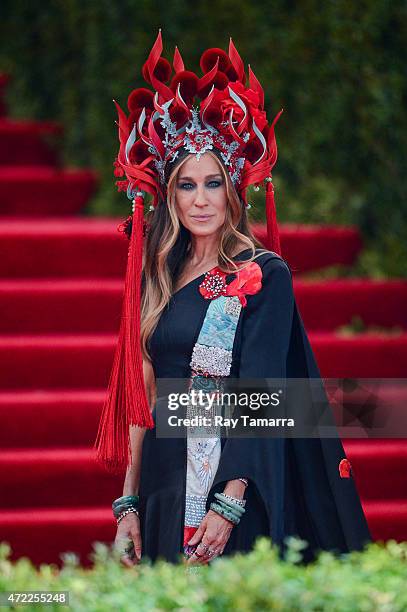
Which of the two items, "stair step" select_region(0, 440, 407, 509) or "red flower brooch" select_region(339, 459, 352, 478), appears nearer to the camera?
"red flower brooch" select_region(339, 459, 352, 478)

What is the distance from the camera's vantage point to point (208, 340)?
2.70 metres

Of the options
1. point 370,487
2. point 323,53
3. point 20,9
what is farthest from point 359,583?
point 20,9

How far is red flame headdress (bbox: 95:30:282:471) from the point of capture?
276 centimetres

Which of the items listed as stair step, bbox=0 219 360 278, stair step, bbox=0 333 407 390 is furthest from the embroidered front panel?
stair step, bbox=0 219 360 278

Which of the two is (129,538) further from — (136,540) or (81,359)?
(81,359)

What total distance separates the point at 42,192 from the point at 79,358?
214 cm

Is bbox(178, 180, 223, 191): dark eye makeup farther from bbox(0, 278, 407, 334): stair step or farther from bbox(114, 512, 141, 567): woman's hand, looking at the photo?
bbox(0, 278, 407, 334): stair step

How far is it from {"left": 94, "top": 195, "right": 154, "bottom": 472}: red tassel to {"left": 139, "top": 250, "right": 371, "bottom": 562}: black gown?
0.23ft

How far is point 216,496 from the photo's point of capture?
8.58 ft

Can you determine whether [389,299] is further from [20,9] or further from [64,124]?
[20,9]

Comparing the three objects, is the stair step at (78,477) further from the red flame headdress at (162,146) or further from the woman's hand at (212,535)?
the woman's hand at (212,535)

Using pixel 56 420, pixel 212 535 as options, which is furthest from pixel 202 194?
pixel 56 420

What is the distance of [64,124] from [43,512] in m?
3.80

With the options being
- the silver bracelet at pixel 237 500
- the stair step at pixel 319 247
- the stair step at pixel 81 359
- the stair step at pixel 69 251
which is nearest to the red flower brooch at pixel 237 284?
the silver bracelet at pixel 237 500
